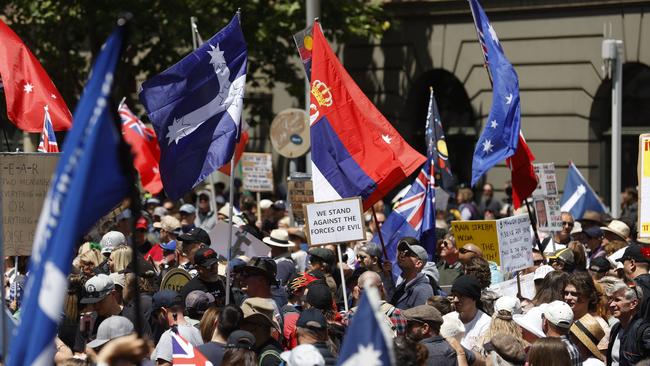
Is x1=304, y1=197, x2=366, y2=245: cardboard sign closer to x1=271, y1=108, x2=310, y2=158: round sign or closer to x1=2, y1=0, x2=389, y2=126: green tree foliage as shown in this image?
x1=271, y1=108, x2=310, y2=158: round sign

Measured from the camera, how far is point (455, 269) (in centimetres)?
1172

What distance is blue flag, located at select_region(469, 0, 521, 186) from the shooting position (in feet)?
39.9

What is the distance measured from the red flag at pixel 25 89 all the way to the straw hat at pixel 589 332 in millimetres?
5145

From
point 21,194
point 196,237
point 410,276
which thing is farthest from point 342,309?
point 21,194

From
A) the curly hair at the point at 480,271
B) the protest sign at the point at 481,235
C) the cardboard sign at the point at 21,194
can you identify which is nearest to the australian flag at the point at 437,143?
the protest sign at the point at 481,235

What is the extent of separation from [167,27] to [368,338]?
19.7 metres

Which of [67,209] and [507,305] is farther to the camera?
[507,305]

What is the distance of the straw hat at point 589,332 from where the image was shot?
814 centimetres

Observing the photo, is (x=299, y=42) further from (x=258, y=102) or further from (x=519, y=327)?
(x=258, y=102)

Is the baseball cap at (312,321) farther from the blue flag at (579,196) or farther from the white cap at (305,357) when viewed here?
the blue flag at (579,196)

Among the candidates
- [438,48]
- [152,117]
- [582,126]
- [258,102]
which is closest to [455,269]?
[152,117]

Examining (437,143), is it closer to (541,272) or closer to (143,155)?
(143,155)

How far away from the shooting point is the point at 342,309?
35.1 feet

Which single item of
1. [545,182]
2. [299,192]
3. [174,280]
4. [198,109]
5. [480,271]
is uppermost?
[198,109]
